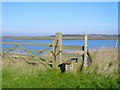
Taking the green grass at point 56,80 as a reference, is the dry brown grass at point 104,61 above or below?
above

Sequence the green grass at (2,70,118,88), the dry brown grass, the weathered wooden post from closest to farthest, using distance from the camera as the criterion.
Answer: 1. the green grass at (2,70,118,88)
2. the dry brown grass
3. the weathered wooden post

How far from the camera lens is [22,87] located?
22.6ft

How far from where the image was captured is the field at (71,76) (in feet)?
23.2

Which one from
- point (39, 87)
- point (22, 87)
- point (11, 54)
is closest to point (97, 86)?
point (39, 87)

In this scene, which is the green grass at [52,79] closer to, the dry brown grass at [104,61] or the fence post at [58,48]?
the dry brown grass at [104,61]

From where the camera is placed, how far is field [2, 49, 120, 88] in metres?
7.07

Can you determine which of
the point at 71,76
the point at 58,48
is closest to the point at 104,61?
the point at 71,76

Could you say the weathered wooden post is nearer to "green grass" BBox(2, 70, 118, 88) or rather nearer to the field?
the field

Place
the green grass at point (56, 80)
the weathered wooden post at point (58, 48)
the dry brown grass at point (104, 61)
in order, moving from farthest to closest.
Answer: the weathered wooden post at point (58, 48), the dry brown grass at point (104, 61), the green grass at point (56, 80)

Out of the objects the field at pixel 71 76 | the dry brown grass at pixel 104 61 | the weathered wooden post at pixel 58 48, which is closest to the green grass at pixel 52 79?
the field at pixel 71 76

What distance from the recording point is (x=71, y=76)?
8.22 meters

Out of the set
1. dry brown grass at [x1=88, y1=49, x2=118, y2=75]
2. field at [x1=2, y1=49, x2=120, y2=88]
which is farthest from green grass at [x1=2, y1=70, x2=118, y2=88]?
dry brown grass at [x1=88, y1=49, x2=118, y2=75]

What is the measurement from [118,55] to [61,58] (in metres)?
2.37

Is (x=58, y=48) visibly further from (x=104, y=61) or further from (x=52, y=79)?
(x=52, y=79)
